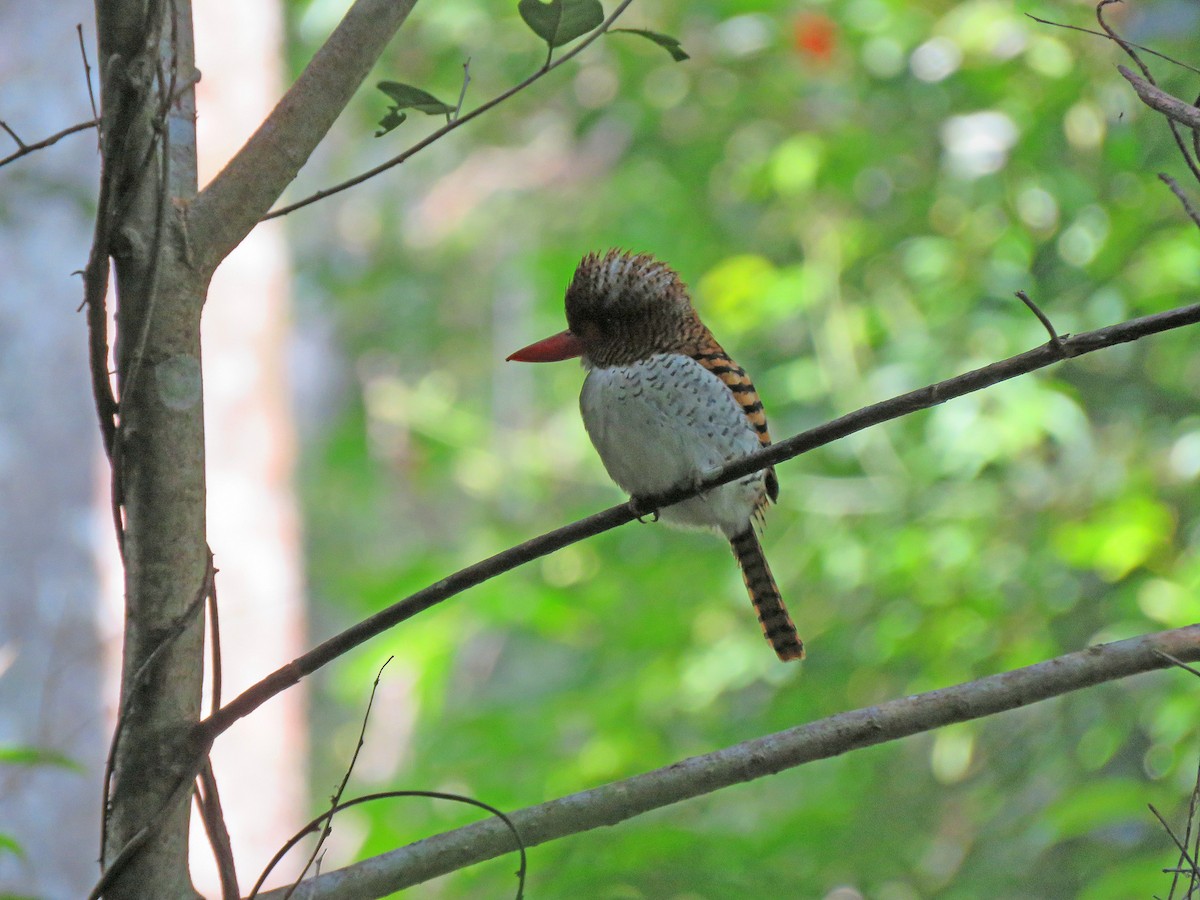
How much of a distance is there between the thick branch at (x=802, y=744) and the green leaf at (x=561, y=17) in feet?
2.86

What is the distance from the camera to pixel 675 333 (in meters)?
2.20

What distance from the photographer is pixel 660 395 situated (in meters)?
2.03

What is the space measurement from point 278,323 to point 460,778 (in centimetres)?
210

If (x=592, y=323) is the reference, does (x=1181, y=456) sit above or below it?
below

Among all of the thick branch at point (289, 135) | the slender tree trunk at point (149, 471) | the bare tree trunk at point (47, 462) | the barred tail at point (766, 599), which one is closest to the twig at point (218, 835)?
the slender tree trunk at point (149, 471)

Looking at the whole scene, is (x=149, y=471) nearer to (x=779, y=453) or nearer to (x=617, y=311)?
(x=779, y=453)

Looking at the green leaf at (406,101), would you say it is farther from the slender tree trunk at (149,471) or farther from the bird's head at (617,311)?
the bird's head at (617,311)

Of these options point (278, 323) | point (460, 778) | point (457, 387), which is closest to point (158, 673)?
point (460, 778)

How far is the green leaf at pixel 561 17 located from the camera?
1.38m

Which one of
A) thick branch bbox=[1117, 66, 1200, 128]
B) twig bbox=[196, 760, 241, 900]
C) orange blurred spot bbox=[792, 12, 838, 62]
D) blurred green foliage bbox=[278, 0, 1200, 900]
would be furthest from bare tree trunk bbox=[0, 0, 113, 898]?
thick branch bbox=[1117, 66, 1200, 128]

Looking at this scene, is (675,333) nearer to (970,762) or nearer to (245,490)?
(970,762)

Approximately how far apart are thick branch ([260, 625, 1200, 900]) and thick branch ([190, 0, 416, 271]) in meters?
0.68

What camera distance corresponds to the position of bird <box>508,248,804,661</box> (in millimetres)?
2029

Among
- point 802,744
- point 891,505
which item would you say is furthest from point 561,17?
point 891,505
